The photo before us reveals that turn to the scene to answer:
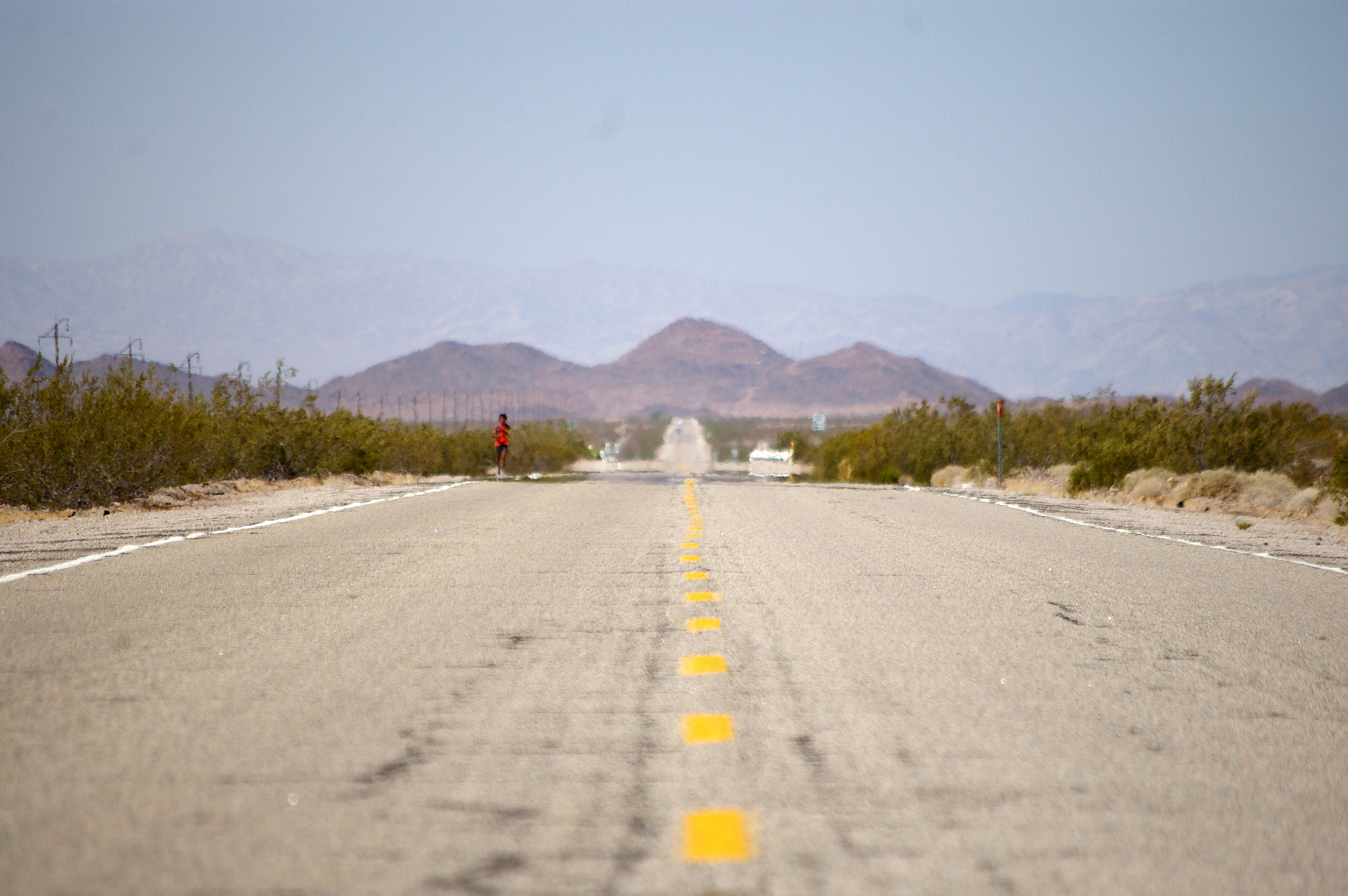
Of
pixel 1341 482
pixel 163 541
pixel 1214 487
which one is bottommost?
pixel 163 541

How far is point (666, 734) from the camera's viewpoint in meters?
5.13

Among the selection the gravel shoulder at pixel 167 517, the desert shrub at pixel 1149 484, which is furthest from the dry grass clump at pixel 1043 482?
the gravel shoulder at pixel 167 517

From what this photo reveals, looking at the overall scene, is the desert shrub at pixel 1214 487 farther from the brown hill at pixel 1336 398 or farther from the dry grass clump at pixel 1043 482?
the brown hill at pixel 1336 398

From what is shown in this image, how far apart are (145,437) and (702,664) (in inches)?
625

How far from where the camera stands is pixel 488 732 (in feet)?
16.8

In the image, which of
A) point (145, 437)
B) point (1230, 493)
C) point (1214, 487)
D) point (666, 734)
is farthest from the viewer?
point (1214, 487)

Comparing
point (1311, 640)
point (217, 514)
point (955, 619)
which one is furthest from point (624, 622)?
point (217, 514)

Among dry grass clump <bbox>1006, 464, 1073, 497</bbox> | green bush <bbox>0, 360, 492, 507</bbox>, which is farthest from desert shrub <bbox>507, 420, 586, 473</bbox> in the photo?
dry grass clump <bbox>1006, 464, 1073, 497</bbox>

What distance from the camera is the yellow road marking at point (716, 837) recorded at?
372 centimetres

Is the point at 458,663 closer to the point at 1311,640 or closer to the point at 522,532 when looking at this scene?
the point at 1311,640

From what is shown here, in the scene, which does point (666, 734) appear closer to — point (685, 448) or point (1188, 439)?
point (1188, 439)

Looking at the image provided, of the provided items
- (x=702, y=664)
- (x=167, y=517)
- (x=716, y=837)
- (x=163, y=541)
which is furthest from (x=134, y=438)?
(x=716, y=837)

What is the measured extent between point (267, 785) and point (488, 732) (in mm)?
1004

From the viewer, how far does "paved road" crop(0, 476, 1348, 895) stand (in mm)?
3709
